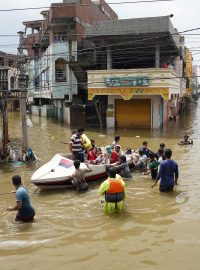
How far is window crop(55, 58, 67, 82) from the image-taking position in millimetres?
34875

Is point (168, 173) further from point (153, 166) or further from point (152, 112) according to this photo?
point (152, 112)

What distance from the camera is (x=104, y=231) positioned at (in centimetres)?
896

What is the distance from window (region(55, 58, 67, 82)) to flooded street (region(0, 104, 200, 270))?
2159 cm

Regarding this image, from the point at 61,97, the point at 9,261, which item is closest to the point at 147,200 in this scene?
the point at 9,261

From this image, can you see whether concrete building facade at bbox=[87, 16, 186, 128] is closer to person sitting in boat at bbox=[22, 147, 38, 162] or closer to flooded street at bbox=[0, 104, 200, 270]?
person sitting in boat at bbox=[22, 147, 38, 162]

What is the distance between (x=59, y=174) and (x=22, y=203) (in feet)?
12.7

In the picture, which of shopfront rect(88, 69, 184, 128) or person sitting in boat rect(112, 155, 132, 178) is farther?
shopfront rect(88, 69, 184, 128)

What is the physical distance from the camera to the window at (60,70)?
114 ft

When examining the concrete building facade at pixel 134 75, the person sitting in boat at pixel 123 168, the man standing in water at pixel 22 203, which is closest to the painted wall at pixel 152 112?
the concrete building facade at pixel 134 75


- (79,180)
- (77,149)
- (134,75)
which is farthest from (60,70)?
(79,180)

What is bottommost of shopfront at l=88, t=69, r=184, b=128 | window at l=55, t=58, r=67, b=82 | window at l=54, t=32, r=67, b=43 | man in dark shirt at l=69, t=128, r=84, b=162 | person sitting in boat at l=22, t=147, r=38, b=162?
person sitting in boat at l=22, t=147, r=38, b=162

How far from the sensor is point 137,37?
28.9 m

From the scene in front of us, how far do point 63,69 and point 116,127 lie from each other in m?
7.75

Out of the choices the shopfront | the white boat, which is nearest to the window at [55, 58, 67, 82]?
the shopfront
